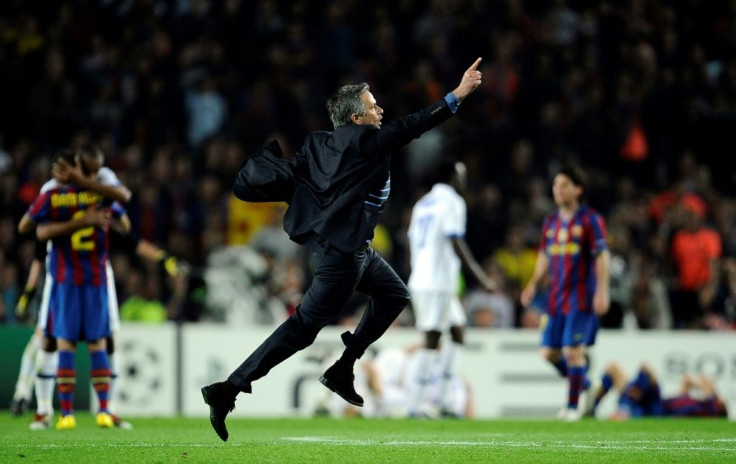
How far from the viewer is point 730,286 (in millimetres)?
16125

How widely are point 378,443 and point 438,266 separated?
5010mm

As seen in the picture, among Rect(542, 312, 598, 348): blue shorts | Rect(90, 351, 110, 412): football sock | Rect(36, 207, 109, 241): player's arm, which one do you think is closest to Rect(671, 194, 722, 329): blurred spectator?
Rect(542, 312, 598, 348): blue shorts

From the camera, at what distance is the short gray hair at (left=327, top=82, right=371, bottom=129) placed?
762 cm

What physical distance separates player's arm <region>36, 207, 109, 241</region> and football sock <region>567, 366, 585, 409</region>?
14.9 ft

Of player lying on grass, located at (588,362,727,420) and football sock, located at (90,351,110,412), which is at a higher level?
football sock, located at (90,351,110,412)

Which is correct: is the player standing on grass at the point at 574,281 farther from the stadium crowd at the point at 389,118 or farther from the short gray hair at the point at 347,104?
the short gray hair at the point at 347,104

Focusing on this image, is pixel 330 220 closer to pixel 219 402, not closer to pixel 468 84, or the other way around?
pixel 468 84

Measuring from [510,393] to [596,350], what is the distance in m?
1.11

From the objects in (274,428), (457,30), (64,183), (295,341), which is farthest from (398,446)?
(457,30)

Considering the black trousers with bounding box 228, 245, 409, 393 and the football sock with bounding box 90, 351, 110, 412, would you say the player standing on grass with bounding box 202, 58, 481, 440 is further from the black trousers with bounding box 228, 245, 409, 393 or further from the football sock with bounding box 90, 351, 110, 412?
the football sock with bounding box 90, 351, 110, 412

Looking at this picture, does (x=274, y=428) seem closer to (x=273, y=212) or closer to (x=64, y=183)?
(x=64, y=183)

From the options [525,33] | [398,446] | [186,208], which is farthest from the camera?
[525,33]

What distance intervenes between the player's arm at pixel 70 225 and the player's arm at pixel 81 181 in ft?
0.59

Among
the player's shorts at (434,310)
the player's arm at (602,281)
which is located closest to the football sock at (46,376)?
the player's shorts at (434,310)
